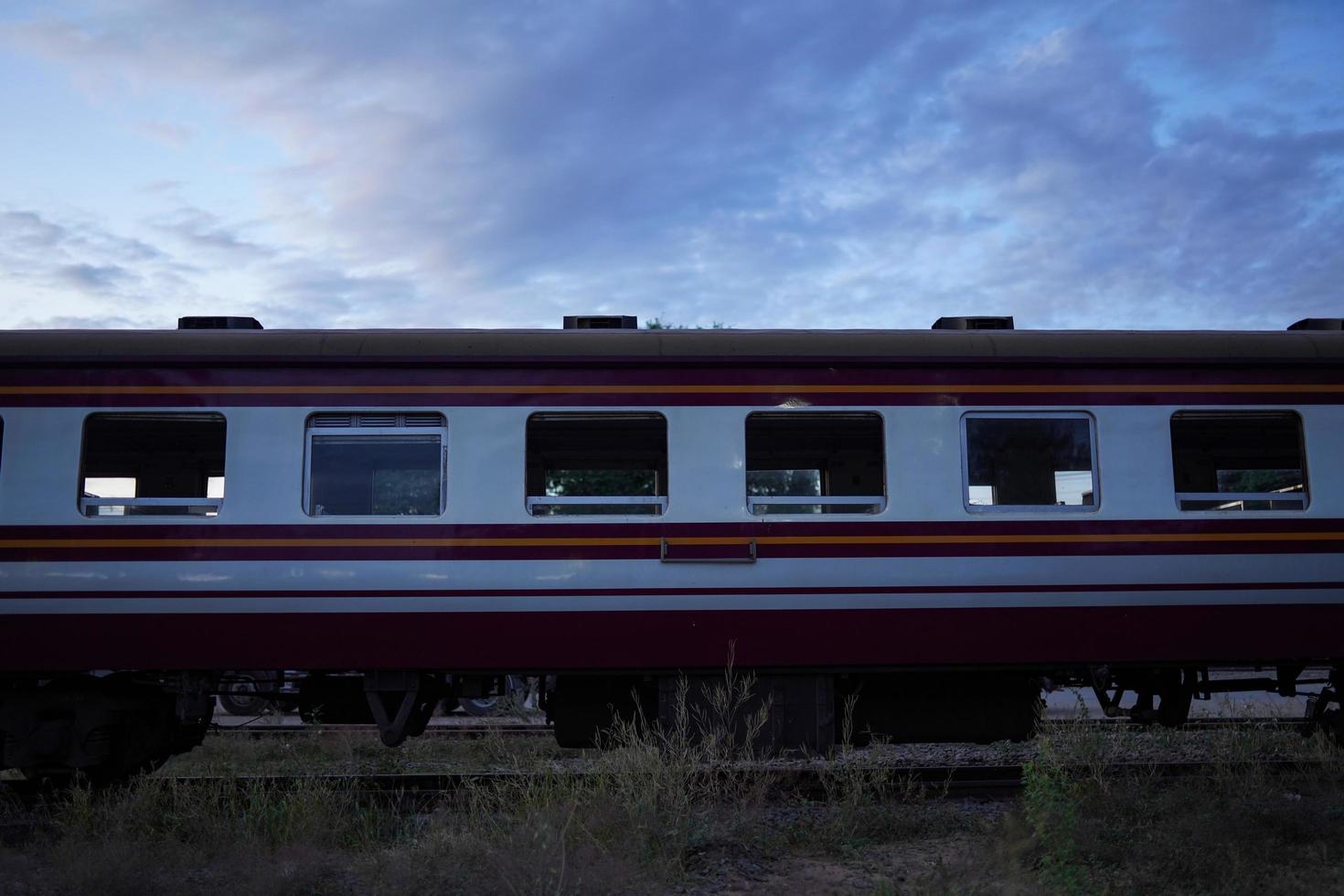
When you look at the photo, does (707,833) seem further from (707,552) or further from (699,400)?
(699,400)

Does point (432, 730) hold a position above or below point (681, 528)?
below

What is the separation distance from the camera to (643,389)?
780cm

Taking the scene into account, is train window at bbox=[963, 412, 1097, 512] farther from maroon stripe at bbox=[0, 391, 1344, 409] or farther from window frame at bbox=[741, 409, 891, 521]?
window frame at bbox=[741, 409, 891, 521]

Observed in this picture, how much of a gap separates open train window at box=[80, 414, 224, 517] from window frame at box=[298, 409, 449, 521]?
65 cm

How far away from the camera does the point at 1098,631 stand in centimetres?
778

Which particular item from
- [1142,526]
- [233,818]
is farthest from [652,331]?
[233,818]

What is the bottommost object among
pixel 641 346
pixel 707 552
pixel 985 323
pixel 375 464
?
pixel 707 552

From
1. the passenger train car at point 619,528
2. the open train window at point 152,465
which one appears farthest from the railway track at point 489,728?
the open train window at point 152,465

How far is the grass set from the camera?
5605 mm

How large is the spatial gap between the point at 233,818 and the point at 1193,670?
728cm

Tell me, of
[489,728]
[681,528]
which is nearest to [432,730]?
[489,728]

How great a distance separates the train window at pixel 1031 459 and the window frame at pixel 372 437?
155 inches

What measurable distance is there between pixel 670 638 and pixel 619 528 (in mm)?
898

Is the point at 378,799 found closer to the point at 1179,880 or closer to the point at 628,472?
the point at 628,472
